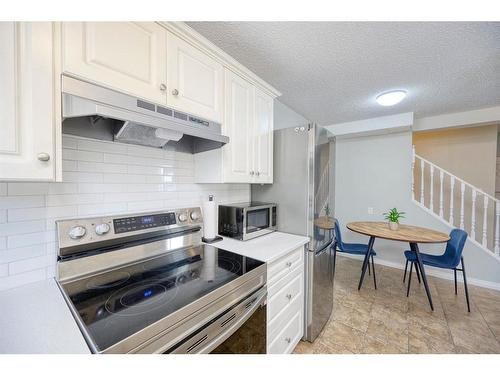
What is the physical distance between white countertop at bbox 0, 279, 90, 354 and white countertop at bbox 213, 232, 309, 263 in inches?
31.7

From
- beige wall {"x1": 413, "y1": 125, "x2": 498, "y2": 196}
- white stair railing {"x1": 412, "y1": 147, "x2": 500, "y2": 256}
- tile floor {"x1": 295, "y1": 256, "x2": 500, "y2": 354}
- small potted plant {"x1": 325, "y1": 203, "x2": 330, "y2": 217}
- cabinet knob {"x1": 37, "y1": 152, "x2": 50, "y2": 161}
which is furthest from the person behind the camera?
beige wall {"x1": 413, "y1": 125, "x2": 498, "y2": 196}

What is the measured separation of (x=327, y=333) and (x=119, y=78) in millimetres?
2324

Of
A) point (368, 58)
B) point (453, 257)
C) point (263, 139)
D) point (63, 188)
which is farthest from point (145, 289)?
point (453, 257)

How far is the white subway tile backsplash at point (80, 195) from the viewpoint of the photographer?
0.85 meters

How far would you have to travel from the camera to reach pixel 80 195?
1020 millimetres

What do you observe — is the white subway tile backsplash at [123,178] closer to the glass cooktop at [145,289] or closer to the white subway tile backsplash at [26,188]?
the white subway tile backsplash at [26,188]

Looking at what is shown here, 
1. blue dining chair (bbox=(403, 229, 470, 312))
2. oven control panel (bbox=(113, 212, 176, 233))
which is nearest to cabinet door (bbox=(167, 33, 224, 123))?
oven control panel (bbox=(113, 212, 176, 233))

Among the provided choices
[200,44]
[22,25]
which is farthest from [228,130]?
[22,25]

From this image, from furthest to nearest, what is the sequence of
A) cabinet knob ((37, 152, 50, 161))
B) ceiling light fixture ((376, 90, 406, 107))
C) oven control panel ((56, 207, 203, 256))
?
ceiling light fixture ((376, 90, 406, 107)) → oven control panel ((56, 207, 203, 256)) → cabinet knob ((37, 152, 50, 161))

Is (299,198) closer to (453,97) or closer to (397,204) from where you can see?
(453,97)

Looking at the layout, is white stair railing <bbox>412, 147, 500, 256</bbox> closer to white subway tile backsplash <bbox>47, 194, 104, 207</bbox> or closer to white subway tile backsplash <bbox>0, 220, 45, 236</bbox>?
white subway tile backsplash <bbox>47, 194, 104, 207</bbox>

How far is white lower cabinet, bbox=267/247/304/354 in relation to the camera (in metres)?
1.21

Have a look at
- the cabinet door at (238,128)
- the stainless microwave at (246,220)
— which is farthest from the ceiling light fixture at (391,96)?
the stainless microwave at (246,220)

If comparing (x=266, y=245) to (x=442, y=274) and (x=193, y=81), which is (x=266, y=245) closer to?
(x=193, y=81)
